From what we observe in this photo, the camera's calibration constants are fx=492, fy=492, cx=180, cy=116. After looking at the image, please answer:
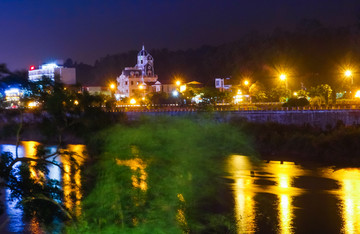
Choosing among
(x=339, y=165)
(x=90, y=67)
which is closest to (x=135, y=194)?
(x=339, y=165)

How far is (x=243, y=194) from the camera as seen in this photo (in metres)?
20.2

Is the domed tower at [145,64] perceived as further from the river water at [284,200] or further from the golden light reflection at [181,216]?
the golden light reflection at [181,216]

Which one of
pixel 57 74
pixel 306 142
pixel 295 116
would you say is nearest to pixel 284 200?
pixel 57 74

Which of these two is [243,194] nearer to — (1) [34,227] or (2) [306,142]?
(1) [34,227]

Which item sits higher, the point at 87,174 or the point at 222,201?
the point at 87,174

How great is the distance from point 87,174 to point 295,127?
25.1 m

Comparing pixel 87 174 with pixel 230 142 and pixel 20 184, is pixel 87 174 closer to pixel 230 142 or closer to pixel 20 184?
pixel 20 184

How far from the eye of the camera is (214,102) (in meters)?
48.7

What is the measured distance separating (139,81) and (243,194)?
59.3 metres

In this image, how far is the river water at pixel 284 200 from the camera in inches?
616

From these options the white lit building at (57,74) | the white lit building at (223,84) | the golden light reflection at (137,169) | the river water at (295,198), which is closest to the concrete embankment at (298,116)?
the river water at (295,198)

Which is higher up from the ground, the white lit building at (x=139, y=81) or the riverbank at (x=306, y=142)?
the white lit building at (x=139, y=81)

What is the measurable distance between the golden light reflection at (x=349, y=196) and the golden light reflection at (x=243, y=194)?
304cm

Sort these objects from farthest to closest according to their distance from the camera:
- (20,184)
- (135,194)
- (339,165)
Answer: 1. (339,165)
2. (135,194)
3. (20,184)
